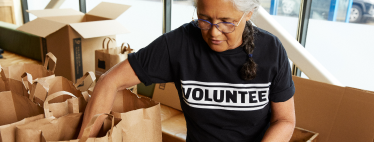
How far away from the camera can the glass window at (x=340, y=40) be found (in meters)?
2.81

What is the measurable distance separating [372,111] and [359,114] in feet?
0.22

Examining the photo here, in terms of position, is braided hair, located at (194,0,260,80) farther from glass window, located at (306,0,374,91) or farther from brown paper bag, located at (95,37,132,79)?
glass window, located at (306,0,374,91)

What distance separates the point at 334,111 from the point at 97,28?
1.76 metres

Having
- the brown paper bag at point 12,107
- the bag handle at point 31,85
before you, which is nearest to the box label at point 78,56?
the bag handle at point 31,85

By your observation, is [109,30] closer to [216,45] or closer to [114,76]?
[114,76]

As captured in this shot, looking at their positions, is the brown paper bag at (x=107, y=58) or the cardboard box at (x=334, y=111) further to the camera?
the brown paper bag at (x=107, y=58)

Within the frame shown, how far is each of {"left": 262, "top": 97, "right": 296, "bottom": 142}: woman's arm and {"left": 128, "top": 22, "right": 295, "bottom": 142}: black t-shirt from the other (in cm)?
3

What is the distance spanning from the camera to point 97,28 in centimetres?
227

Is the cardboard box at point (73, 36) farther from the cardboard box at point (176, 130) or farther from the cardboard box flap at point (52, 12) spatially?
the cardboard box at point (176, 130)

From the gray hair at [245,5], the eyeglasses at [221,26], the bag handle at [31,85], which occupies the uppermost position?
the gray hair at [245,5]

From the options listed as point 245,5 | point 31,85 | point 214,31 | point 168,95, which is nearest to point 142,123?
point 214,31

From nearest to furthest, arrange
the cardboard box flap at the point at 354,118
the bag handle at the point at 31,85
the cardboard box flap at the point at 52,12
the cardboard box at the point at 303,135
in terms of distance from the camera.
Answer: the bag handle at the point at 31,85
the cardboard box flap at the point at 354,118
the cardboard box at the point at 303,135
the cardboard box flap at the point at 52,12

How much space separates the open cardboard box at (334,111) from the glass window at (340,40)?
3.12ft

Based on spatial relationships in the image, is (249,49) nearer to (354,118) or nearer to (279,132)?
(279,132)
